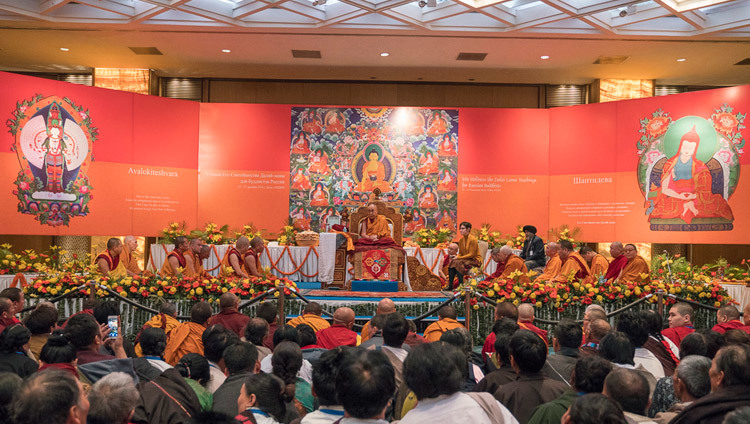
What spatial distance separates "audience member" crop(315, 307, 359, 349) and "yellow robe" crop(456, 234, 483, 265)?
254 inches

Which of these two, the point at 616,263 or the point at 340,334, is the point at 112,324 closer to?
the point at 340,334

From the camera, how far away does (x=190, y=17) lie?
449 inches

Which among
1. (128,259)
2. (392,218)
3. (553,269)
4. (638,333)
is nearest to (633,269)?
(553,269)

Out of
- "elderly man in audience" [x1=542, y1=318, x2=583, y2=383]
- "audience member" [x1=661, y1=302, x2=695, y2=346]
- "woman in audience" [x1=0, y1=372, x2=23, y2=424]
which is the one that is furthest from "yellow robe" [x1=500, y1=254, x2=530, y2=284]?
"woman in audience" [x1=0, y1=372, x2=23, y2=424]

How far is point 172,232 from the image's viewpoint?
1327 centimetres

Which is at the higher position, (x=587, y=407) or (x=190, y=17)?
(x=190, y=17)

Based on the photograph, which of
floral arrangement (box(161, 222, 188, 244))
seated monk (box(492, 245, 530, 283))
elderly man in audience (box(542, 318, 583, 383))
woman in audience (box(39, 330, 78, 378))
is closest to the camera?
woman in audience (box(39, 330, 78, 378))

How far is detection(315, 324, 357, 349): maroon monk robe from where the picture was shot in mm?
5371

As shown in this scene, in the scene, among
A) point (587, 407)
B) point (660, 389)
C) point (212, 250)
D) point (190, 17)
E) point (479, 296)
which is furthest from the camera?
point (212, 250)

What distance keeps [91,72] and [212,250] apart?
16.9ft

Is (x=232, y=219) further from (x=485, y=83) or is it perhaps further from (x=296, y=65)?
(x=485, y=83)

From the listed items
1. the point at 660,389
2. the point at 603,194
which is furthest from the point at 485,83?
the point at 660,389

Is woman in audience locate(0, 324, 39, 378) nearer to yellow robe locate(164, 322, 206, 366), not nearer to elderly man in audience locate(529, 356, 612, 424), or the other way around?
yellow robe locate(164, 322, 206, 366)

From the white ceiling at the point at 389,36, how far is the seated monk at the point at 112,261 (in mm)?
3701
